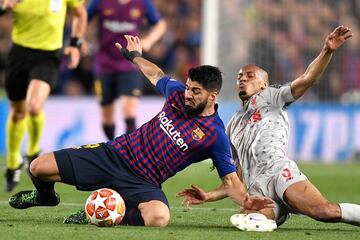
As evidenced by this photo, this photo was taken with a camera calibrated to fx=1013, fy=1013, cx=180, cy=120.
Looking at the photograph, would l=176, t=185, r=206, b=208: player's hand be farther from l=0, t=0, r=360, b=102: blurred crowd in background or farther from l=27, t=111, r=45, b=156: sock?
l=0, t=0, r=360, b=102: blurred crowd in background

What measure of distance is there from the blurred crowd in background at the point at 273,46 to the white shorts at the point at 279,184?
9577mm

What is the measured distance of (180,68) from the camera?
19.2 m

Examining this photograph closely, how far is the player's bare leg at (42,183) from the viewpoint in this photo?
784 centimetres

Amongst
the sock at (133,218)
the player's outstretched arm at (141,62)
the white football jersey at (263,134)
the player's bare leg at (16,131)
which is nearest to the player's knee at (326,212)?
the white football jersey at (263,134)

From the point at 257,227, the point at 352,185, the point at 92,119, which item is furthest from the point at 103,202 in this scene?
the point at 92,119

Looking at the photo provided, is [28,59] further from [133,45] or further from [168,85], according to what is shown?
[168,85]

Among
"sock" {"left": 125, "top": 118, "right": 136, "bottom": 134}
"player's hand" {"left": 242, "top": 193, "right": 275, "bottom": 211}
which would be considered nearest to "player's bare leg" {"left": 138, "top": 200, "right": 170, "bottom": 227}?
"player's hand" {"left": 242, "top": 193, "right": 275, "bottom": 211}

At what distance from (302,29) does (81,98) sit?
13.9 ft

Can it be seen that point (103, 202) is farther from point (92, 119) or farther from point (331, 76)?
point (331, 76)

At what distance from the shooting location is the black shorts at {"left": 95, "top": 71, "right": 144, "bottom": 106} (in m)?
13.9

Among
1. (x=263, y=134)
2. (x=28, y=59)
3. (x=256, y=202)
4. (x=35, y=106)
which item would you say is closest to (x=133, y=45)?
(x=263, y=134)

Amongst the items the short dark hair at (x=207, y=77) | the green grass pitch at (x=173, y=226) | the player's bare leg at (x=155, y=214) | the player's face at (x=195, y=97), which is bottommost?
the green grass pitch at (x=173, y=226)

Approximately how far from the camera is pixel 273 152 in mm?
7938

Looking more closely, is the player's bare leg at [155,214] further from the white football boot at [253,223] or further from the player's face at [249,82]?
the player's face at [249,82]
